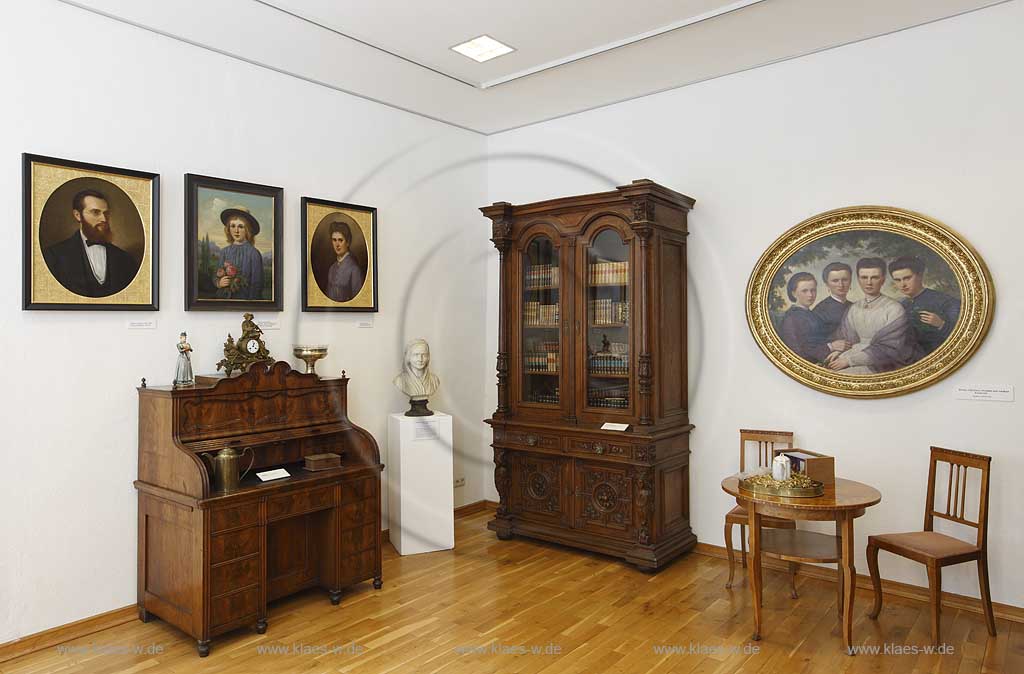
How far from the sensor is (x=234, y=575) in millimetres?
3498

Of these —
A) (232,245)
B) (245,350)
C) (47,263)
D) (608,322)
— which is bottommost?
(245,350)

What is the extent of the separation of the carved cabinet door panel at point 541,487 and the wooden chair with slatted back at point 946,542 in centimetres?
200

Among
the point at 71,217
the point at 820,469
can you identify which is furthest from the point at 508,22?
the point at 820,469

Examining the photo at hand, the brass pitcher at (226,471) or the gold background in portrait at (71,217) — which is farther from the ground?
the gold background in portrait at (71,217)

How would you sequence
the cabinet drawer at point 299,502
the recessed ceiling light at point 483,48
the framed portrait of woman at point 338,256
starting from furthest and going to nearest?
the framed portrait of woman at point 338,256 < the recessed ceiling light at point 483,48 < the cabinet drawer at point 299,502

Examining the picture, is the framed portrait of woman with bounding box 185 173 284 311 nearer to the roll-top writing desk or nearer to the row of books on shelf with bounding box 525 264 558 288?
the roll-top writing desk

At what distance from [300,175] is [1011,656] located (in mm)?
4966

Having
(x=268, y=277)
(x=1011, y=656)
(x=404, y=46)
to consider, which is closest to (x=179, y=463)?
(x=268, y=277)

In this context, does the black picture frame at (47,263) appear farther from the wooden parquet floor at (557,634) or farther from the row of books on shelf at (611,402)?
the row of books on shelf at (611,402)

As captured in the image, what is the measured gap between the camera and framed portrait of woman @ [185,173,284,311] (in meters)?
4.07

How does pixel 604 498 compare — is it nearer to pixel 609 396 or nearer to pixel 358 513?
pixel 609 396

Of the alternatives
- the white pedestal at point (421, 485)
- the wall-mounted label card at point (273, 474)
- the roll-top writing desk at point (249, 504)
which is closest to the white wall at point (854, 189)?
the white pedestal at point (421, 485)

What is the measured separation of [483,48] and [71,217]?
2.61m

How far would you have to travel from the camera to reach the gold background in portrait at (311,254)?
4.73 m
